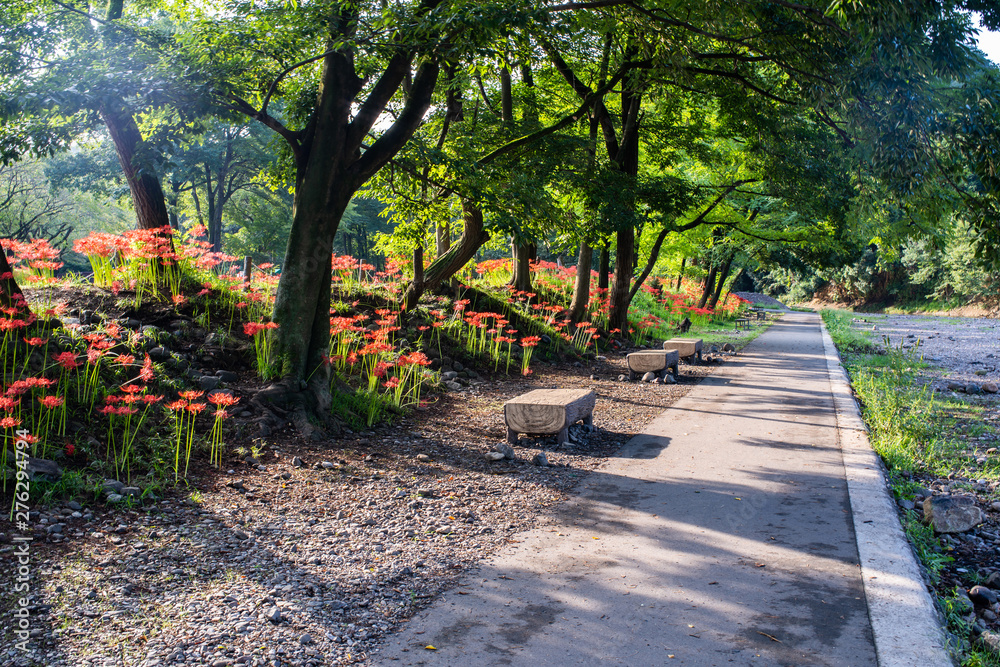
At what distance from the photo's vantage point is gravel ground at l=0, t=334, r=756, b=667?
2.59m

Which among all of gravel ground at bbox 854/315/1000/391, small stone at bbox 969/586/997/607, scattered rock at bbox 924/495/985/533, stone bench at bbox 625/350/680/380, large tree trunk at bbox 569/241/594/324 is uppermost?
large tree trunk at bbox 569/241/594/324

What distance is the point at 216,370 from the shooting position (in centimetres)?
635

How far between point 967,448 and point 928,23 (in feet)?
13.2

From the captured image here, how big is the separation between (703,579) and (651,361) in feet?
22.9

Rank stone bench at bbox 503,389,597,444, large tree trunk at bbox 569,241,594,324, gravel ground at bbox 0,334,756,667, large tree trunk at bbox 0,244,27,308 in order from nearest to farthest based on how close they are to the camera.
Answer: gravel ground at bbox 0,334,756,667 → large tree trunk at bbox 0,244,27,308 → stone bench at bbox 503,389,597,444 → large tree trunk at bbox 569,241,594,324

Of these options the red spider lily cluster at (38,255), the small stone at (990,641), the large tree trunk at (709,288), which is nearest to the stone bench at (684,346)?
the small stone at (990,641)

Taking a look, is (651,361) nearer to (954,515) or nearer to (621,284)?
(621,284)

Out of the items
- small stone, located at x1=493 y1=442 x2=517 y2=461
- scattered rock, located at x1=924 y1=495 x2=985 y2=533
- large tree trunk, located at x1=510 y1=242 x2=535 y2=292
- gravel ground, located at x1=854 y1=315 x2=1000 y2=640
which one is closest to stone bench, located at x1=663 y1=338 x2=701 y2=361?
large tree trunk, located at x1=510 y1=242 x2=535 y2=292

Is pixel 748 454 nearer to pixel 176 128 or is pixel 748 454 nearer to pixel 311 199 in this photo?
pixel 311 199

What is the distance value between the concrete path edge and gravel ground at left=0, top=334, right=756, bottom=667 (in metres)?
2.03

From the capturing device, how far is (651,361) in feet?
33.1

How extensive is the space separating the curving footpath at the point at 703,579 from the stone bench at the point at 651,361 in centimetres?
418

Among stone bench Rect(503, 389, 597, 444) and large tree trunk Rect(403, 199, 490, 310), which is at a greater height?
large tree trunk Rect(403, 199, 490, 310)

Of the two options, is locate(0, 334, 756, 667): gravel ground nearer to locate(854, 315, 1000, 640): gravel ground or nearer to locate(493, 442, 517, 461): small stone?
locate(493, 442, 517, 461): small stone
